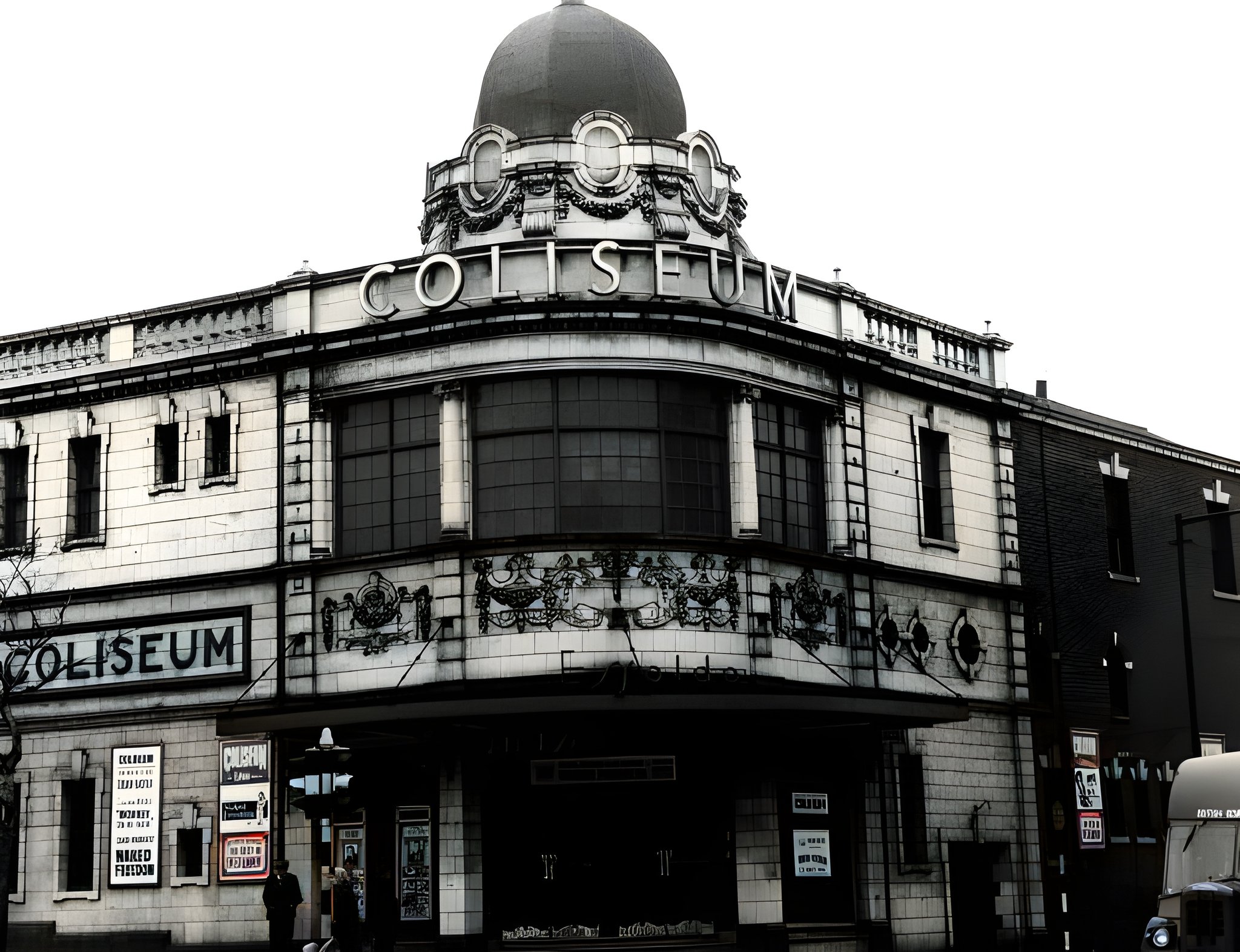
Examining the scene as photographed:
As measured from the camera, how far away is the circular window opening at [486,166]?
37.4 m

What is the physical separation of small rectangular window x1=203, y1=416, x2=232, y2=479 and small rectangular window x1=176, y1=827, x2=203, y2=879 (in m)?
6.84

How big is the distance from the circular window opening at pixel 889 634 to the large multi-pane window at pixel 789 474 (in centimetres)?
217

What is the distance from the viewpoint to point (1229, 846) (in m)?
24.2

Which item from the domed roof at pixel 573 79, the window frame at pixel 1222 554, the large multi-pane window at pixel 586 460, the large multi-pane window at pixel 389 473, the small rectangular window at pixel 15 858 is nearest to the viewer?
the large multi-pane window at pixel 586 460

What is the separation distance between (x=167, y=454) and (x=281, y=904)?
10.3m

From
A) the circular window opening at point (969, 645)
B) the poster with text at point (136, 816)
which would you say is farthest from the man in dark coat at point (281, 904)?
the circular window opening at point (969, 645)

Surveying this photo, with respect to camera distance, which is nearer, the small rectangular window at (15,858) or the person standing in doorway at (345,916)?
the person standing in doorway at (345,916)

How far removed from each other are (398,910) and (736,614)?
8096mm

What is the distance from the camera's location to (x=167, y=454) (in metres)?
37.8

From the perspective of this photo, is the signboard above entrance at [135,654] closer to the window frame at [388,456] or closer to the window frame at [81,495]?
the window frame at [81,495]

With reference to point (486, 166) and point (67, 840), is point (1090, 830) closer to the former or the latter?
point (486, 166)

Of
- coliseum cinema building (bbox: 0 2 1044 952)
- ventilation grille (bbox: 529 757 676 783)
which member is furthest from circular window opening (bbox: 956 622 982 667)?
ventilation grille (bbox: 529 757 676 783)

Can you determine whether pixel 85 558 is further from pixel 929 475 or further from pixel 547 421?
pixel 929 475

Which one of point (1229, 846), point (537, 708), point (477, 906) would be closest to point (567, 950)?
point (477, 906)
